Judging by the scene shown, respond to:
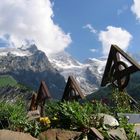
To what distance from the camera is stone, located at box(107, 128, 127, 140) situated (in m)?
13.3

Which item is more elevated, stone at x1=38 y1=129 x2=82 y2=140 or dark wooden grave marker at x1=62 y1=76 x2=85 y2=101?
dark wooden grave marker at x1=62 y1=76 x2=85 y2=101

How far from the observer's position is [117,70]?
19000 millimetres

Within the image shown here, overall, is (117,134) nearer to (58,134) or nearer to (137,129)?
(137,129)

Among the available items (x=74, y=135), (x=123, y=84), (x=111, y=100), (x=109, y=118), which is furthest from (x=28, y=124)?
(x=111, y=100)

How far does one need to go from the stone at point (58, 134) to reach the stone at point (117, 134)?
1090 mm

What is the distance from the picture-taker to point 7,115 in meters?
13.5

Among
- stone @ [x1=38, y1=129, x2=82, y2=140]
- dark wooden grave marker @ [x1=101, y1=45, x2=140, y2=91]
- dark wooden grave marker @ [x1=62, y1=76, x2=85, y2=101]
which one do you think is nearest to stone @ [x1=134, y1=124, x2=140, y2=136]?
stone @ [x1=38, y1=129, x2=82, y2=140]

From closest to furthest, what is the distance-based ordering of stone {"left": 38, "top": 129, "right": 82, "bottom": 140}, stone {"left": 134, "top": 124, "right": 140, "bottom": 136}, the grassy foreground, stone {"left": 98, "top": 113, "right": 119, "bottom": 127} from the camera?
stone {"left": 38, "top": 129, "right": 82, "bottom": 140}, the grassy foreground, stone {"left": 98, "top": 113, "right": 119, "bottom": 127}, stone {"left": 134, "top": 124, "right": 140, "bottom": 136}

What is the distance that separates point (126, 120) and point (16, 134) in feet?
16.6

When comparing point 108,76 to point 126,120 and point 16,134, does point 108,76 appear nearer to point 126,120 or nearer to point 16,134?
point 126,120

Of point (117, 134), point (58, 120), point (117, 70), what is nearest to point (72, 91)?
point (117, 70)

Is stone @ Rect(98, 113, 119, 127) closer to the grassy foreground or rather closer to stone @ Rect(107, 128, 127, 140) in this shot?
the grassy foreground

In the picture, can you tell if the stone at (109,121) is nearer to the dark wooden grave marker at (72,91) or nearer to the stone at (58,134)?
the stone at (58,134)

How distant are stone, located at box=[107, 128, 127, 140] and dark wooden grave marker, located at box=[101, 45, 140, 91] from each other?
4.01 meters
